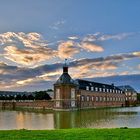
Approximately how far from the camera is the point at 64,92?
233 feet

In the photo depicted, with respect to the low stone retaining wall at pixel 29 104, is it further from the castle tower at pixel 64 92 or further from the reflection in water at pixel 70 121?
the reflection in water at pixel 70 121

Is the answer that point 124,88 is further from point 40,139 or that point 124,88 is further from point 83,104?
point 40,139

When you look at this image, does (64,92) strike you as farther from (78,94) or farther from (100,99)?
(100,99)

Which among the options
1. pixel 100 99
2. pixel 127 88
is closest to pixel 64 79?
pixel 100 99

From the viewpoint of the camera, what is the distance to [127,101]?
384 ft

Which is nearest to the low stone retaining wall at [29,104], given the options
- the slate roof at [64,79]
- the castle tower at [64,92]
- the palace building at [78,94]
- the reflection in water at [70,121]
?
the castle tower at [64,92]

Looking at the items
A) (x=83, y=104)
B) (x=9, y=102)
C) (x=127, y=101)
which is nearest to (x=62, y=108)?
(x=83, y=104)

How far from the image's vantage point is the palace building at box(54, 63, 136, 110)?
7100 centimetres

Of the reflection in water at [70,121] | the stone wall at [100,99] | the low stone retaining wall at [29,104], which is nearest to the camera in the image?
the reflection in water at [70,121]

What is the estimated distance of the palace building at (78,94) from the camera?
7100 centimetres

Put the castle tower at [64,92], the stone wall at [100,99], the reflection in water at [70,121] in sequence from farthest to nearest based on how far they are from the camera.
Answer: the stone wall at [100,99] < the castle tower at [64,92] < the reflection in water at [70,121]

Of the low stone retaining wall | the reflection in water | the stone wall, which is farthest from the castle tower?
the reflection in water

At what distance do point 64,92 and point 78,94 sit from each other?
577 centimetres

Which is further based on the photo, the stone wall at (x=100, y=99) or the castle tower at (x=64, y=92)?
the stone wall at (x=100, y=99)
